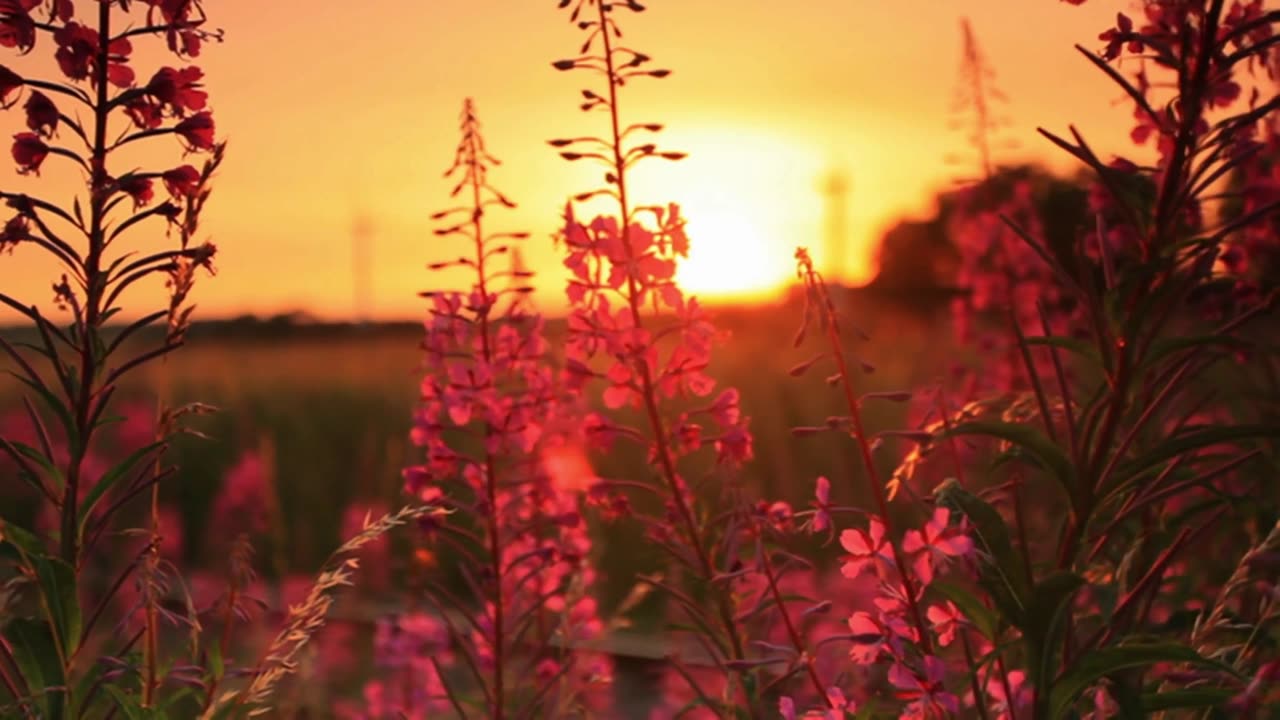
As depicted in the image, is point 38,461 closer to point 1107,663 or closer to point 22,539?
point 22,539

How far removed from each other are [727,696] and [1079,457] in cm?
69

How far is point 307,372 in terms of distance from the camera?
78.9 ft

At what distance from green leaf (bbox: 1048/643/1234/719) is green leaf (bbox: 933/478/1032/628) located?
3.6 inches

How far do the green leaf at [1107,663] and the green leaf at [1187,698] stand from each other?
0.05 m

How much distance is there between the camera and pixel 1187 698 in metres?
1.70

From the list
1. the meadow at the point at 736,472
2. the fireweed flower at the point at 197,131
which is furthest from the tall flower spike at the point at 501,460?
the fireweed flower at the point at 197,131

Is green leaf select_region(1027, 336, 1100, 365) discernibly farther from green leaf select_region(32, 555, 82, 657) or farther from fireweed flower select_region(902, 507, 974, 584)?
green leaf select_region(32, 555, 82, 657)

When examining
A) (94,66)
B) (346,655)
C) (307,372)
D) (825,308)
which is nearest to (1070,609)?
(825,308)

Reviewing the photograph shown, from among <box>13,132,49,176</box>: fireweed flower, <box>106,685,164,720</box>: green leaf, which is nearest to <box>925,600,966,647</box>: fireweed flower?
<box>106,685,164,720</box>: green leaf

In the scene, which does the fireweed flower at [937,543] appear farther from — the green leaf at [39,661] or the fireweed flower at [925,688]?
the green leaf at [39,661]

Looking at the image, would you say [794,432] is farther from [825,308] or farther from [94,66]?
[94,66]

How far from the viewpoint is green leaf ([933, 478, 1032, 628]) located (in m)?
1.66

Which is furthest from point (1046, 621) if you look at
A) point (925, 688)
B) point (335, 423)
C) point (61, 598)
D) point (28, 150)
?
point (335, 423)

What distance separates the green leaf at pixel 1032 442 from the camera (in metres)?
1.66
